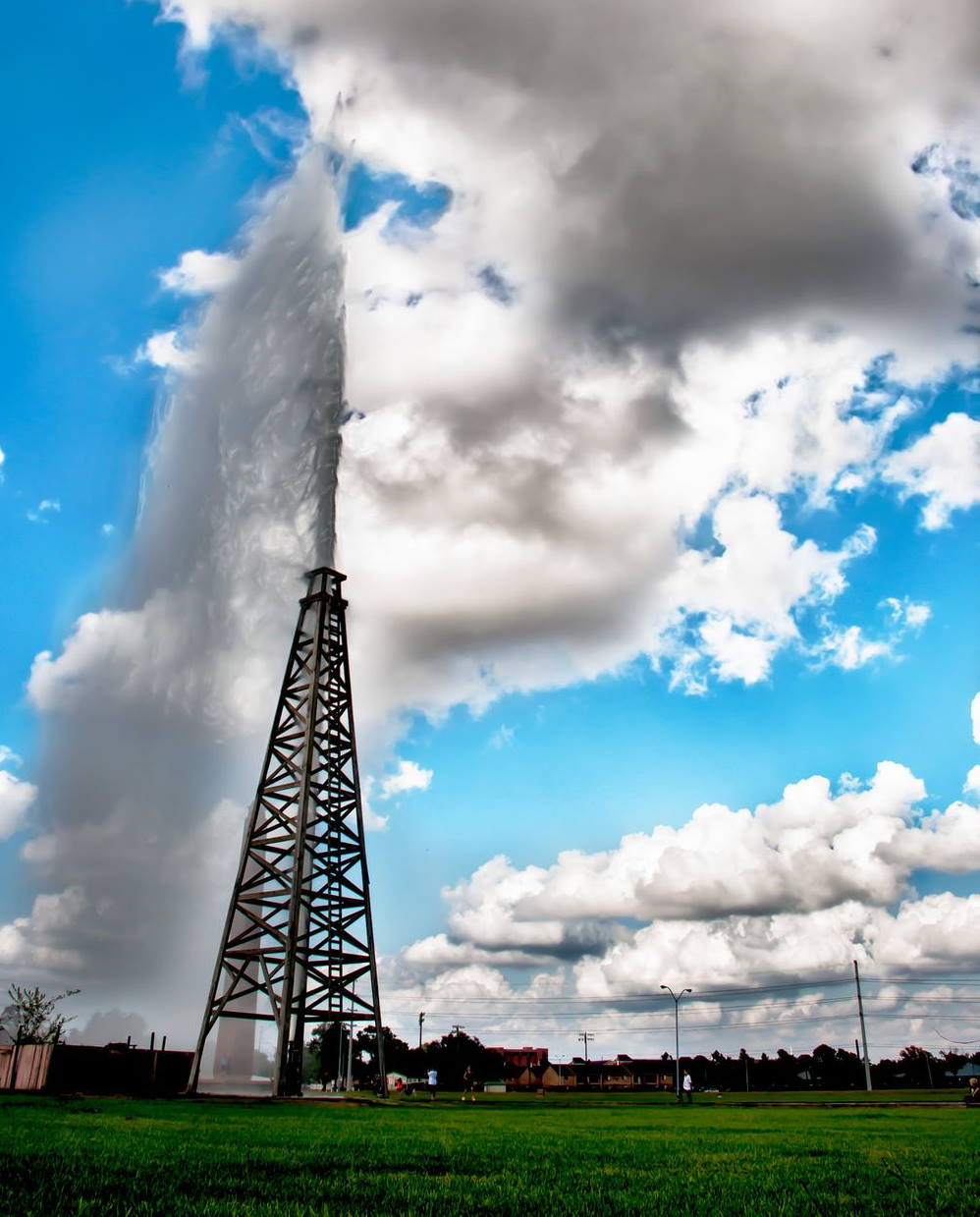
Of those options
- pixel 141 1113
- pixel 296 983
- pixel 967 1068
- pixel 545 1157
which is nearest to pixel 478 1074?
pixel 967 1068

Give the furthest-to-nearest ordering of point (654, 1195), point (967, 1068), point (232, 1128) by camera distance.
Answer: point (967, 1068) < point (232, 1128) < point (654, 1195)

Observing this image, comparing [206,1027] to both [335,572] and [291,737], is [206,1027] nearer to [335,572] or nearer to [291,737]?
[291,737]

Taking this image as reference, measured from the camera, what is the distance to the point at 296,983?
3453 cm

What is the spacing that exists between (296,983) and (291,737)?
9.80 metres

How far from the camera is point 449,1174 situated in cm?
720

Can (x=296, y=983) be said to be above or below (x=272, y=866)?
below

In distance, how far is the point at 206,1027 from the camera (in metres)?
34.0

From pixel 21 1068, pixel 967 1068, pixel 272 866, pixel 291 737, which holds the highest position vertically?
pixel 291 737

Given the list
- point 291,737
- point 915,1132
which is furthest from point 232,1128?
point 291,737

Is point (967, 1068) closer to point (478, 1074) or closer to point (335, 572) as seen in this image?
point (478, 1074)

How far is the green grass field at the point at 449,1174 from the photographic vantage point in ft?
17.7

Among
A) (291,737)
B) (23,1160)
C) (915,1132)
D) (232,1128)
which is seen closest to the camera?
(23,1160)

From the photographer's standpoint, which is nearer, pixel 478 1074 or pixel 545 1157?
pixel 545 1157

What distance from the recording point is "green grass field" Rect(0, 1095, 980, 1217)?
212 inches
